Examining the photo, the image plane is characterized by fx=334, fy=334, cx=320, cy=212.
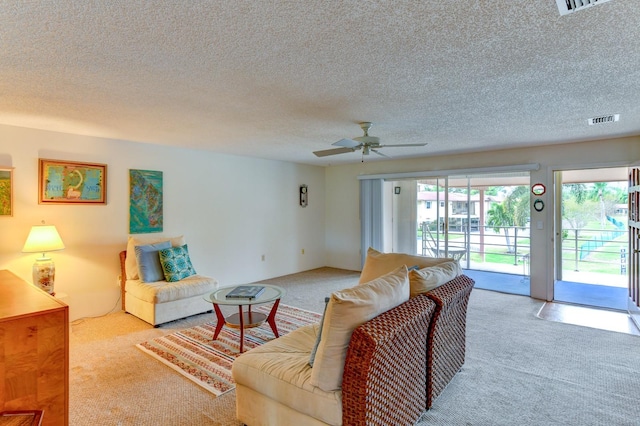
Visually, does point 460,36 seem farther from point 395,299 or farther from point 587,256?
point 587,256

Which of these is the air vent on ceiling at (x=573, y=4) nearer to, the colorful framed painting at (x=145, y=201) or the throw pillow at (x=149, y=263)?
the throw pillow at (x=149, y=263)

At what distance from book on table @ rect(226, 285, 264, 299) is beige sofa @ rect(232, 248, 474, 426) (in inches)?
39.5

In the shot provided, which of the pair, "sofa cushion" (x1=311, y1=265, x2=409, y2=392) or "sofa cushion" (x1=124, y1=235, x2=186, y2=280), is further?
"sofa cushion" (x1=124, y1=235, x2=186, y2=280)

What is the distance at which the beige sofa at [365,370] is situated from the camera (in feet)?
5.32

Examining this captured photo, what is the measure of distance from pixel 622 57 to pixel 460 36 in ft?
3.77

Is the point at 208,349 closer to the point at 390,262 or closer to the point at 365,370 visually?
the point at 390,262

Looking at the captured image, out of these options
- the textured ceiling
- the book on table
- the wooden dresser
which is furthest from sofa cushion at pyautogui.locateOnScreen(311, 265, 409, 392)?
the book on table

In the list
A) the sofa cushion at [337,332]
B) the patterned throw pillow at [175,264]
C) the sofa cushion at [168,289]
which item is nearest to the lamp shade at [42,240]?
the sofa cushion at [168,289]

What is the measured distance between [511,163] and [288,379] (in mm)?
4977

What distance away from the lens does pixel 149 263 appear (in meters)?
4.21

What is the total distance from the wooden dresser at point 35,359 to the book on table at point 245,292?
67.1 inches

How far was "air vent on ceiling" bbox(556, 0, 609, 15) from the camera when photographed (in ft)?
4.88

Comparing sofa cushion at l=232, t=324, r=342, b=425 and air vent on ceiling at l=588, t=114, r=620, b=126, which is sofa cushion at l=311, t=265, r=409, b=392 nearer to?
sofa cushion at l=232, t=324, r=342, b=425

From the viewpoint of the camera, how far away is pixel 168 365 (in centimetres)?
296
